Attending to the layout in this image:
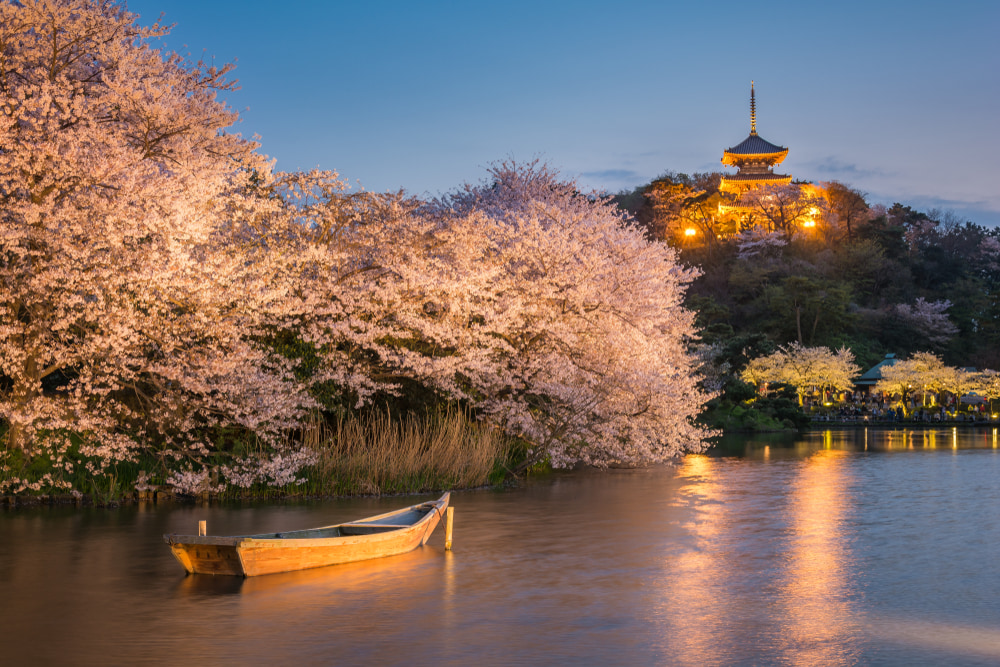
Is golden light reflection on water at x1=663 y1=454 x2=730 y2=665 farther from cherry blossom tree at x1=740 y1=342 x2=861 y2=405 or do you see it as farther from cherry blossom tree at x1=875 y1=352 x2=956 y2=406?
cherry blossom tree at x1=875 y1=352 x2=956 y2=406

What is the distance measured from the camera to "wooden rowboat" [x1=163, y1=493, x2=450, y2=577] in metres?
12.7

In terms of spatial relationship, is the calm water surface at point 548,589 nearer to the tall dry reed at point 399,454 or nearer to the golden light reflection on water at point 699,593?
the golden light reflection on water at point 699,593

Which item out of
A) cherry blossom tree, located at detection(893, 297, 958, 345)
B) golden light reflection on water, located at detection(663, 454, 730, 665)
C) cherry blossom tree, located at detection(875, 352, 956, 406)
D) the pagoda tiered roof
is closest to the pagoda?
the pagoda tiered roof

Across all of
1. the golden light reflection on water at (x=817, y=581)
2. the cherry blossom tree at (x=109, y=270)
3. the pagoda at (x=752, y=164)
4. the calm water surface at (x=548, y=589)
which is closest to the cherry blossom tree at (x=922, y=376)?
the pagoda at (x=752, y=164)

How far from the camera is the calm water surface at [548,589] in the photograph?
10.1 meters

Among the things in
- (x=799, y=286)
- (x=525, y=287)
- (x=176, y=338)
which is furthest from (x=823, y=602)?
(x=799, y=286)

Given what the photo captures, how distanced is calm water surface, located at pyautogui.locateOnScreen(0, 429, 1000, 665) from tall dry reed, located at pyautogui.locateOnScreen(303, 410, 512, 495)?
82cm

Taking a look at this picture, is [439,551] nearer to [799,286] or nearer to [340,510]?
[340,510]

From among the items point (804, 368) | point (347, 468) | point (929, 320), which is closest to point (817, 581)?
point (347, 468)

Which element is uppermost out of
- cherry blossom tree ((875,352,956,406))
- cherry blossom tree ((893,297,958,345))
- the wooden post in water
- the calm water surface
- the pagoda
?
the pagoda

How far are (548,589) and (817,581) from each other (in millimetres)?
3841

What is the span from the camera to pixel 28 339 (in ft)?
61.8

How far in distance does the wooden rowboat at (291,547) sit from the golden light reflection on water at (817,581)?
18.4 ft

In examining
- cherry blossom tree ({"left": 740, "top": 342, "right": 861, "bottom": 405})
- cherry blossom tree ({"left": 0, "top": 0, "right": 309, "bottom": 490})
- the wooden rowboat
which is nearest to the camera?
the wooden rowboat
